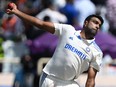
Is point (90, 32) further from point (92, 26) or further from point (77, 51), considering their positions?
point (77, 51)

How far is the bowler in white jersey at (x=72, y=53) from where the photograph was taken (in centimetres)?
834

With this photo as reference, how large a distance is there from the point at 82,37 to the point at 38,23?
617mm

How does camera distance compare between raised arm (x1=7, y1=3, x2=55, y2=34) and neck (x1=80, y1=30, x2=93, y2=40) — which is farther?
neck (x1=80, y1=30, x2=93, y2=40)

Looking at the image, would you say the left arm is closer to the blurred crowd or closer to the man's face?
the man's face

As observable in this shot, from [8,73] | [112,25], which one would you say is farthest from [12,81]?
[112,25]

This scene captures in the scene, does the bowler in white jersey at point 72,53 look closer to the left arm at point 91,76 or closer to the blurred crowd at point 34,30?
the left arm at point 91,76

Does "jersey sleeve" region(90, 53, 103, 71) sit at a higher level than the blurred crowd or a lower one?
higher

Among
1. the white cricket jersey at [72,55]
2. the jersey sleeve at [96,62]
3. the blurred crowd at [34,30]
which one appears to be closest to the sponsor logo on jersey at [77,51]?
the white cricket jersey at [72,55]

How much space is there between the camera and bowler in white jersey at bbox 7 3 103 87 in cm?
834

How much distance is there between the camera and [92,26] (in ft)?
27.1

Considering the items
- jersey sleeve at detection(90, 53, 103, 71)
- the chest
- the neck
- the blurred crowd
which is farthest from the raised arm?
the blurred crowd

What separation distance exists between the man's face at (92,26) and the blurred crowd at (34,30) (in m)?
5.18

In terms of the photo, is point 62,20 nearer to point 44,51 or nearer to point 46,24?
point 44,51

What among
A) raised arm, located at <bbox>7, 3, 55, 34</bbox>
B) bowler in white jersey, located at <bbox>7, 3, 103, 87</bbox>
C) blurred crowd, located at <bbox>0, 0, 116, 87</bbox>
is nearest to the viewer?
raised arm, located at <bbox>7, 3, 55, 34</bbox>
